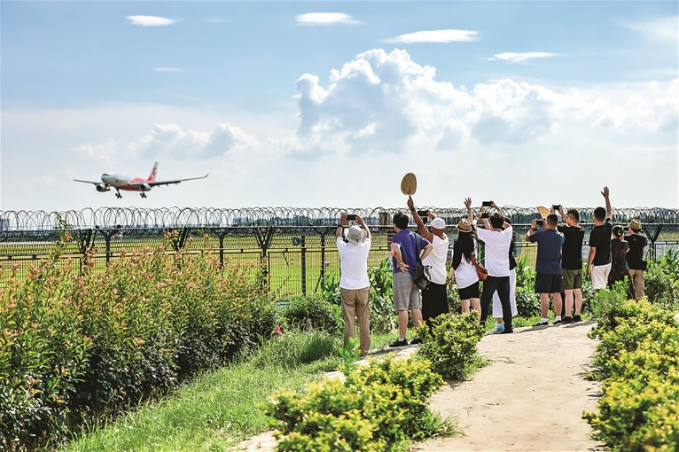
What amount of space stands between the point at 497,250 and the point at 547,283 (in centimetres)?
160

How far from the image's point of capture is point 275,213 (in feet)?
65.1

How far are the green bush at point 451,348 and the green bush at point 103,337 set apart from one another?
330cm

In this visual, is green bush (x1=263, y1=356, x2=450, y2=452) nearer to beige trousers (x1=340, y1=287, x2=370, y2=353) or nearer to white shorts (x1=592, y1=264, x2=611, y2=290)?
beige trousers (x1=340, y1=287, x2=370, y2=353)

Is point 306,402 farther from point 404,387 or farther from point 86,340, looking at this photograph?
point 86,340

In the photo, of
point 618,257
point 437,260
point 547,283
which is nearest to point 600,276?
point 618,257

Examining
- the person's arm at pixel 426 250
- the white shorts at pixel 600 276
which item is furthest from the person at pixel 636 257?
the person's arm at pixel 426 250

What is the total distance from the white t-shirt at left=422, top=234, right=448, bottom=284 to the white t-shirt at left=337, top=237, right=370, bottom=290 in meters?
1.22

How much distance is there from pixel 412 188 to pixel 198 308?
3.85 metres

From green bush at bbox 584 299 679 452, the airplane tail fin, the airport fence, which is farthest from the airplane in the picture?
green bush at bbox 584 299 679 452

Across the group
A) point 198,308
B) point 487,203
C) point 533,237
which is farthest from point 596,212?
point 198,308

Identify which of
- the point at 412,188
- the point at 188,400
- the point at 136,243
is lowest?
the point at 188,400

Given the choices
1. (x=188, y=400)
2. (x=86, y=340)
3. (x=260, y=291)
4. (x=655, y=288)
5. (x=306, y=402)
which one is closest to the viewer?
(x=306, y=402)

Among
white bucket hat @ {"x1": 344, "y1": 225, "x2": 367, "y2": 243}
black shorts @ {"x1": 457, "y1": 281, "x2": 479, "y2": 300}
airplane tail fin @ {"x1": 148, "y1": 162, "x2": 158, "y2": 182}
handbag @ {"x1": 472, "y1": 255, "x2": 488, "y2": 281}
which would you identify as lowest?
black shorts @ {"x1": 457, "y1": 281, "x2": 479, "y2": 300}

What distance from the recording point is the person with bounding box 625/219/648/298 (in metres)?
15.4
